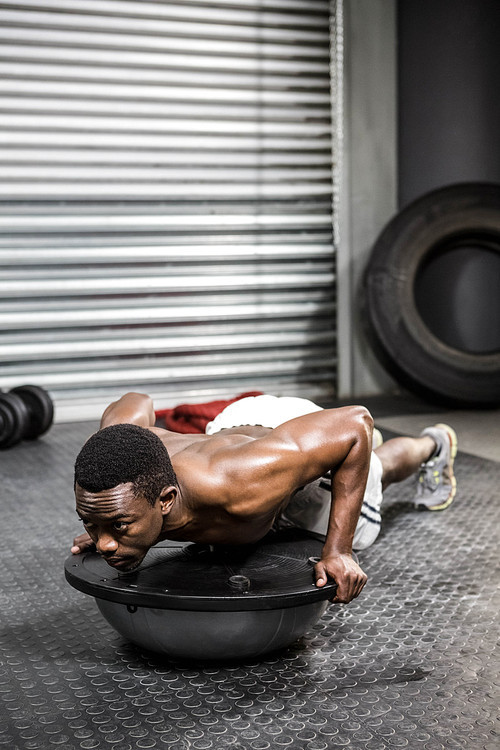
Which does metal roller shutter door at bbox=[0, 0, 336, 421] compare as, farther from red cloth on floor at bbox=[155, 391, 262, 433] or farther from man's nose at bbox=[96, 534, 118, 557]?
man's nose at bbox=[96, 534, 118, 557]

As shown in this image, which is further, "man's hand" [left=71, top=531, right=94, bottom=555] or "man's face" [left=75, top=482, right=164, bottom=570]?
"man's hand" [left=71, top=531, right=94, bottom=555]

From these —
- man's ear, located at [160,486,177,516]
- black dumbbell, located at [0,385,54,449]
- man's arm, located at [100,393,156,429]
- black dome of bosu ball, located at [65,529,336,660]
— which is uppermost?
man's arm, located at [100,393,156,429]

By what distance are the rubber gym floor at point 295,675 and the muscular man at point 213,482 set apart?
216 mm

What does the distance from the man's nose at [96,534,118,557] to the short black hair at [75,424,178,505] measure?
0.34 ft

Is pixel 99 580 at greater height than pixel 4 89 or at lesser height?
lesser

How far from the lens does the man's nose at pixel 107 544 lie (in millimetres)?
1581

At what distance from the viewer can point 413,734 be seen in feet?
5.00

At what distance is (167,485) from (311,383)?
3.85m

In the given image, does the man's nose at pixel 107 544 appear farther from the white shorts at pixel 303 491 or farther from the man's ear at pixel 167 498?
the white shorts at pixel 303 491

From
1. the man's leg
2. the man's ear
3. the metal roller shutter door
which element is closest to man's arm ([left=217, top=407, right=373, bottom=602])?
the man's ear

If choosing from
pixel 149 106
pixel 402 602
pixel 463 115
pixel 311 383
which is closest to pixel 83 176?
pixel 149 106

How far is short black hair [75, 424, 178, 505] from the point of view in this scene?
5.04 feet

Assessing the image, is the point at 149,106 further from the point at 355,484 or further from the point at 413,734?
the point at 413,734

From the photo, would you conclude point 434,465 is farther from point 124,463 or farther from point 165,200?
point 165,200
